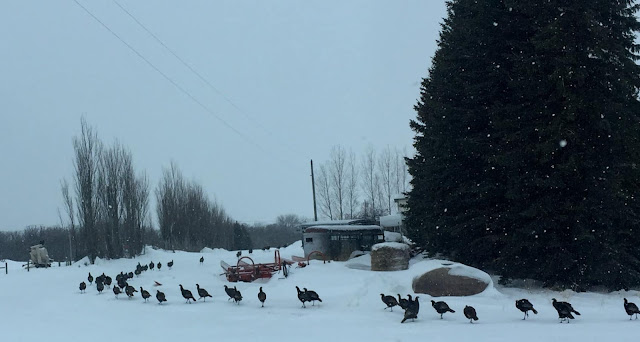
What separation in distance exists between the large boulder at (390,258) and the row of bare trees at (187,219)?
39.6 m

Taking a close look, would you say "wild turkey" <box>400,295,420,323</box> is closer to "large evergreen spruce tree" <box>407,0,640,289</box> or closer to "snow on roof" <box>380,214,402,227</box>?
"large evergreen spruce tree" <box>407,0,640,289</box>

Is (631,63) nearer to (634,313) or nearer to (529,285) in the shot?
(529,285)

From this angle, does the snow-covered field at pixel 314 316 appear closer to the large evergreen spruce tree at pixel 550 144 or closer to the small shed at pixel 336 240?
the large evergreen spruce tree at pixel 550 144

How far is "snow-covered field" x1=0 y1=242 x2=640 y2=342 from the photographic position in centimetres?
1135

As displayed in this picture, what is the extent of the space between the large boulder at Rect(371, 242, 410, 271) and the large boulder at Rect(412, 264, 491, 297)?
394 centimetres

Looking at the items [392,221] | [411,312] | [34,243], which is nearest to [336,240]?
[392,221]

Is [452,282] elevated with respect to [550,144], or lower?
lower

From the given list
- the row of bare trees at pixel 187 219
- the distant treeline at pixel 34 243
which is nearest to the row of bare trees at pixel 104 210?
the row of bare trees at pixel 187 219

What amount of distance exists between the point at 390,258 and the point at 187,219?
139 ft

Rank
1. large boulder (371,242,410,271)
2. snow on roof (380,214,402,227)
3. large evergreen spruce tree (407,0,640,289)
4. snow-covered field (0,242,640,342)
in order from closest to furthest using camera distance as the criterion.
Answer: snow-covered field (0,242,640,342)
large evergreen spruce tree (407,0,640,289)
large boulder (371,242,410,271)
snow on roof (380,214,402,227)

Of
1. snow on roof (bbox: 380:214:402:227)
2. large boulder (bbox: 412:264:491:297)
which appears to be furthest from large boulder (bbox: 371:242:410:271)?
snow on roof (bbox: 380:214:402:227)

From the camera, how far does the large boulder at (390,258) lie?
2050 centimetres

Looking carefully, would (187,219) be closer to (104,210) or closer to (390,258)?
(104,210)

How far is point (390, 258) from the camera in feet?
67.3
